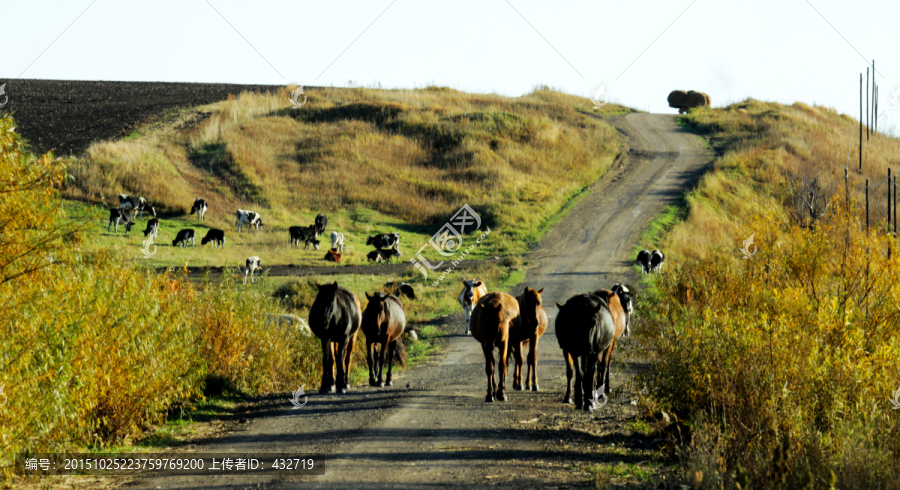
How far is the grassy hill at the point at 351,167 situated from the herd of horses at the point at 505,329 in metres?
21.8

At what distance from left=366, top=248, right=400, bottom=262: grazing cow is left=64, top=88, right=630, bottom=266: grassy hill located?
0.80 m

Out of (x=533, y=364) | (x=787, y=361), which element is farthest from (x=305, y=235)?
(x=787, y=361)

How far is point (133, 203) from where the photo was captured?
4184cm

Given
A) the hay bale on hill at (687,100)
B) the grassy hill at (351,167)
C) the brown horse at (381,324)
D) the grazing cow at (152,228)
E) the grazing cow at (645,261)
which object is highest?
the hay bale on hill at (687,100)

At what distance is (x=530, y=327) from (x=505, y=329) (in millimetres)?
677

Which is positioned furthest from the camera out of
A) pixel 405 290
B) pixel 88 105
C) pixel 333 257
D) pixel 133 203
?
pixel 88 105

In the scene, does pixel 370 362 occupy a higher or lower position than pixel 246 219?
lower

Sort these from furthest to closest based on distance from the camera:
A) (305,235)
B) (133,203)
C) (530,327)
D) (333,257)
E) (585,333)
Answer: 1. (133,203)
2. (305,235)
3. (333,257)
4. (530,327)
5. (585,333)

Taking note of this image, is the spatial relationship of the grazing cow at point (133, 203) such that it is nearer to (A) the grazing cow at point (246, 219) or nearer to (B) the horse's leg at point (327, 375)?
(A) the grazing cow at point (246, 219)

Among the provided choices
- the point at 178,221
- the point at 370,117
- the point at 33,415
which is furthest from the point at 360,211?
the point at 33,415

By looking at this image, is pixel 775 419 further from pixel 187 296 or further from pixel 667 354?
pixel 187 296

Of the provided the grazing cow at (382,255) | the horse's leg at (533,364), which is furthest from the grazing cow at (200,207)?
the horse's leg at (533,364)

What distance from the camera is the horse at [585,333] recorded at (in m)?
12.2

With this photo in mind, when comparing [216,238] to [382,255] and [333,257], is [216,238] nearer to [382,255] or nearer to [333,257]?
[333,257]
